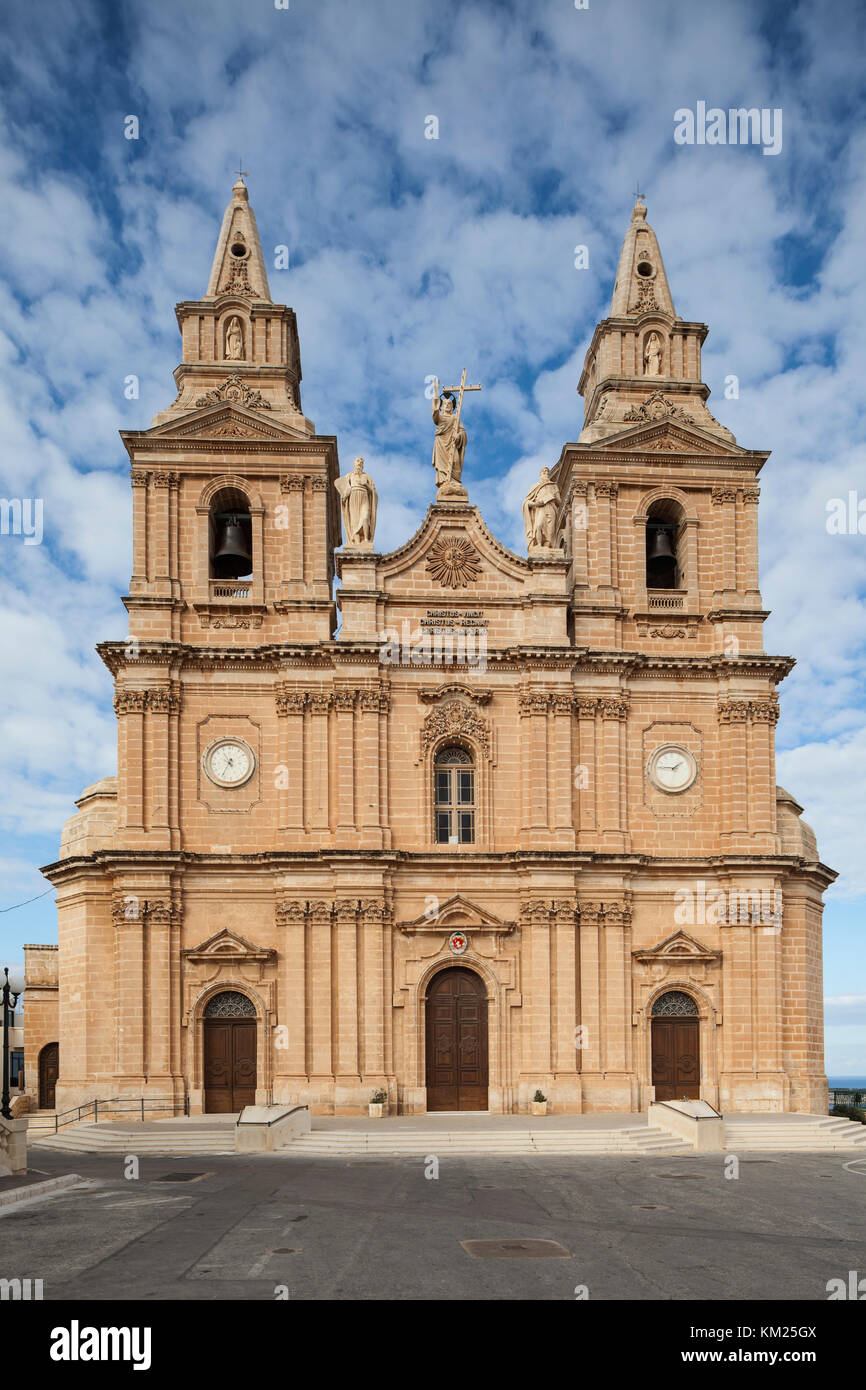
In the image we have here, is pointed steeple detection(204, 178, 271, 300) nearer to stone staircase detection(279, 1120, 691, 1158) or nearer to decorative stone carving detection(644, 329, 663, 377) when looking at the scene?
decorative stone carving detection(644, 329, 663, 377)

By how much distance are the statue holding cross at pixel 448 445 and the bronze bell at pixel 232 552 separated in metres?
6.34

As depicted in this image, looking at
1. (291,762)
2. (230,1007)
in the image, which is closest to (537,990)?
(230,1007)

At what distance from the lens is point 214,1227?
19.5 metres

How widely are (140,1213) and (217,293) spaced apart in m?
29.5

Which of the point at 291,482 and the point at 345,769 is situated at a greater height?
the point at 291,482

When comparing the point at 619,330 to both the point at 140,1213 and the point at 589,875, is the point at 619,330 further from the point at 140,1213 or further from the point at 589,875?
the point at 140,1213

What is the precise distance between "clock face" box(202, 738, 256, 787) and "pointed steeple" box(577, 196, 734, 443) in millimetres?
14745

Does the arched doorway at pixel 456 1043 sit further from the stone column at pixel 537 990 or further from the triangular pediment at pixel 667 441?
the triangular pediment at pixel 667 441

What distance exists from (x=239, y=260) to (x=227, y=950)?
22302mm

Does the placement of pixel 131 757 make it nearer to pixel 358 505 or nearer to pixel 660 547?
pixel 358 505

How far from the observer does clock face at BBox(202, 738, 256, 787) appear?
3728 centimetres

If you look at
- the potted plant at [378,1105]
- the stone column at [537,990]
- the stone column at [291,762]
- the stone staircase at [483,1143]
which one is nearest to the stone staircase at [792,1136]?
the stone staircase at [483,1143]

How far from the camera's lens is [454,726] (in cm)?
3766
